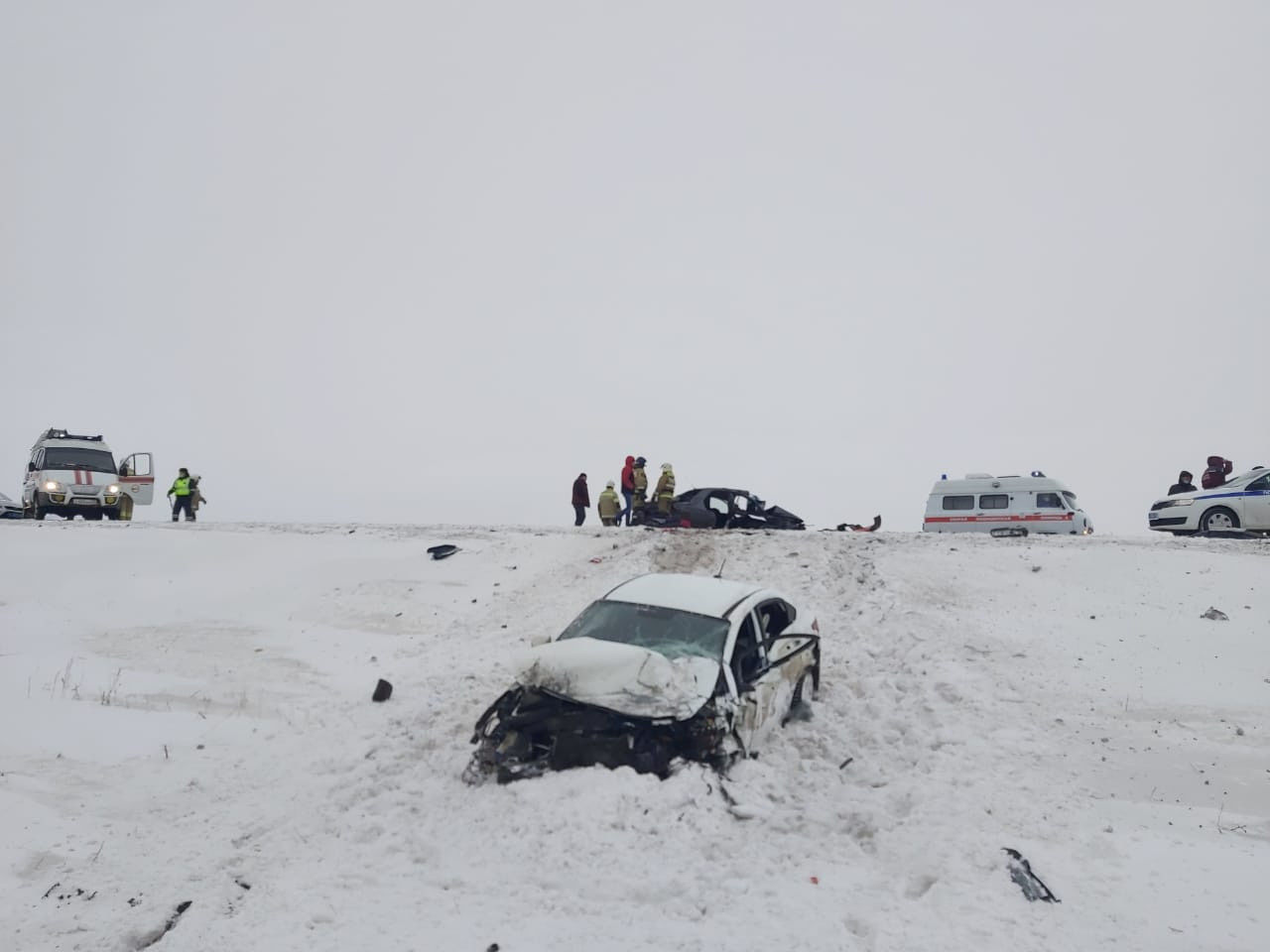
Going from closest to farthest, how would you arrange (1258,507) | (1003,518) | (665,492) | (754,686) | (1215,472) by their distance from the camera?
(754,686) → (1258,507) → (1215,472) → (665,492) → (1003,518)

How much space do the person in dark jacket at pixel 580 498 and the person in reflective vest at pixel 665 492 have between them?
2313 millimetres

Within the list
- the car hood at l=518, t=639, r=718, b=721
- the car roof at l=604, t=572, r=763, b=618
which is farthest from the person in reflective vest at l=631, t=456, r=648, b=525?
the car hood at l=518, t=639, r=718, b=721

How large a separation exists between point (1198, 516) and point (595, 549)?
13.5 metres

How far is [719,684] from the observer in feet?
23.2

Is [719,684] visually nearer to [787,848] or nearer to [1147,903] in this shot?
[787,848]

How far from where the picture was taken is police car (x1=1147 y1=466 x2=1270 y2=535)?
18.2m

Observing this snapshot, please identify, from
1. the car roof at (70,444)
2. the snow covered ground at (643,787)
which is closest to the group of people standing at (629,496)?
the snow covered ground at (643,787)

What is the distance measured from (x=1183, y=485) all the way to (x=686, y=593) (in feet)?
56.6

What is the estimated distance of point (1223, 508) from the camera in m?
18.6

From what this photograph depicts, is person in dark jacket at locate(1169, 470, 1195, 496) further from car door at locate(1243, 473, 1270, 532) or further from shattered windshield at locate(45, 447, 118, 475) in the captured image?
shattered windshield at locate(45, 447, 118, 475)

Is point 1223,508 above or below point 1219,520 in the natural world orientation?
above

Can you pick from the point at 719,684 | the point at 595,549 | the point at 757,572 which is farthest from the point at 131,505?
the point at 719,684

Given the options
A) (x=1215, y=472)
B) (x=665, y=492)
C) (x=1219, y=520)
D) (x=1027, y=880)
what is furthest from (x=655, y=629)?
(x=1215, y=472)

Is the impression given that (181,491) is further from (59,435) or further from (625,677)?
(625,677)
